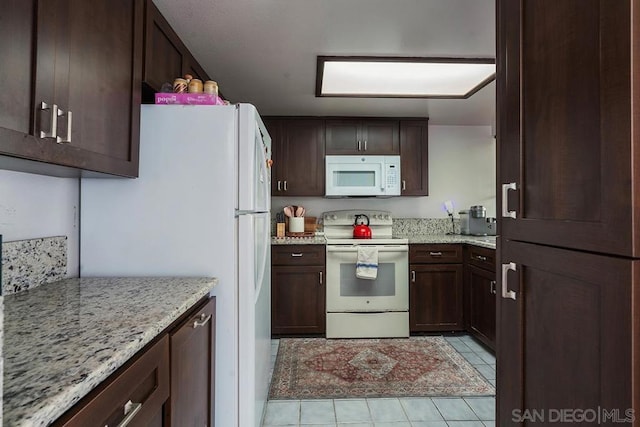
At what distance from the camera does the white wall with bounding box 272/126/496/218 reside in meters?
3.81

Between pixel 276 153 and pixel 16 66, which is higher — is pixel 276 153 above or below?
above

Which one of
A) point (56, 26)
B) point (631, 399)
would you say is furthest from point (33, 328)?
point (631, 399)

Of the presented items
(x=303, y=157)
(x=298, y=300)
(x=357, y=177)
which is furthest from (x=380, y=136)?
(x=298, y=300)

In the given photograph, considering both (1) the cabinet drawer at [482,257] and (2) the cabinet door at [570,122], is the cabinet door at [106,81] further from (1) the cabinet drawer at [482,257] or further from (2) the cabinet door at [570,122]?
(1) the cabinet drawer at [482,257]

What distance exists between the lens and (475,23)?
1783 mm

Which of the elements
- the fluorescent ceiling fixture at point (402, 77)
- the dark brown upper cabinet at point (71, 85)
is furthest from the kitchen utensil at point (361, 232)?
the dark brown upper cabinet at point (71, 85)

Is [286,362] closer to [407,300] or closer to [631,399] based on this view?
[407,300]

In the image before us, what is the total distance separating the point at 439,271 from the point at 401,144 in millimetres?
1331

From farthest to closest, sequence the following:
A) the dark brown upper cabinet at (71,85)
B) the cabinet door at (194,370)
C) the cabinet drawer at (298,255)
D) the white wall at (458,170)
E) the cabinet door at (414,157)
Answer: the white wall at (458,170) → the cabinet door at (414,157) → the cabinet drawer at (298,255) → the cabinet door at (194,370) → the dark brown upper cabinet at (71,85)

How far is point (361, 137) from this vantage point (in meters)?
3.46

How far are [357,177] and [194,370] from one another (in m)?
2.54

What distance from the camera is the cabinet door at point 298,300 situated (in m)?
3.07

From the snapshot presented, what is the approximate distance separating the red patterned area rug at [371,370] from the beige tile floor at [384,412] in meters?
0.06

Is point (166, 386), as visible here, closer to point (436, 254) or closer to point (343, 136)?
point (436, 254)
